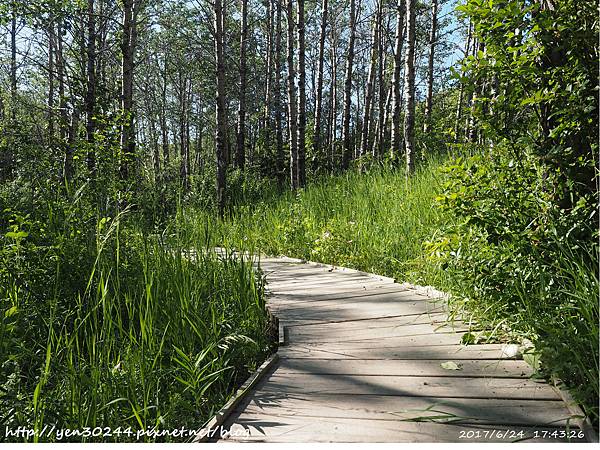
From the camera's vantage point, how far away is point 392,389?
2062 millimetres

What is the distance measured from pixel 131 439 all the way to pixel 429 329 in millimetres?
1788

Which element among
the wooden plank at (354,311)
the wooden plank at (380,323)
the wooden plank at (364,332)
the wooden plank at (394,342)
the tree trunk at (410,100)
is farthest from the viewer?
the tree trunk at (410,100)

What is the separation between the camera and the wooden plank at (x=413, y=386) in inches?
77.8

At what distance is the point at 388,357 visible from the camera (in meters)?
2.44

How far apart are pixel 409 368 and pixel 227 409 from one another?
2.99 ft

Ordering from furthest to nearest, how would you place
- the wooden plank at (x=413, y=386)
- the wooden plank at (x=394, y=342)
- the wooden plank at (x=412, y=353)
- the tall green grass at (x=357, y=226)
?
the tall green grass at (x=357, y=226)
the wooden plank at (x=394, y=342)
the wooden plank at (x=412, y=353)
the wooden plank at (x=413, y=386)

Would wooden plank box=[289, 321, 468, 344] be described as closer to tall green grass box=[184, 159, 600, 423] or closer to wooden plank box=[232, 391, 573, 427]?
tall green grass box=[184, 159, 600, 423]

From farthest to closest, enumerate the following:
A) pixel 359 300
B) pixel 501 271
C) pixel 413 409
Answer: pixel 359 300 < pixel 501 271 < pixel 413 409

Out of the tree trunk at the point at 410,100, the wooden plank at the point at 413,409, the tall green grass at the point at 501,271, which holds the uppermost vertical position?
the tree trunk at the point at 410,100

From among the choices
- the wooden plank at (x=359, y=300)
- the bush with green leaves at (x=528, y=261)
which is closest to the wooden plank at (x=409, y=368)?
the bush with green leaves at (x=528, y=261)

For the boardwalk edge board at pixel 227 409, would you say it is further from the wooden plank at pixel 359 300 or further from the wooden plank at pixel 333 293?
the wooden plank at pixel 333 293

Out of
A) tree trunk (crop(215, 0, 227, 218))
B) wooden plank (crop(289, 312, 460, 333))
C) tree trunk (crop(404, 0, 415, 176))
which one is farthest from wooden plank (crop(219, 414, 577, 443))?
tree trunk (crop(215, 0, 227, 218))

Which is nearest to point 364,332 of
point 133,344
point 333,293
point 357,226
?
point 333,293

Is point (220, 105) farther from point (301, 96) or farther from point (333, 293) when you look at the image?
point (333, 293)
